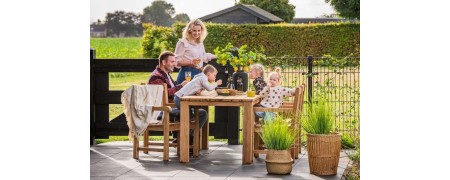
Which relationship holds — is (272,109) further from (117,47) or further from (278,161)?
(117,47)

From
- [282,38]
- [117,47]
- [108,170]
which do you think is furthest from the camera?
[117,47]

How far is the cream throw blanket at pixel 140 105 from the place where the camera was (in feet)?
25.3

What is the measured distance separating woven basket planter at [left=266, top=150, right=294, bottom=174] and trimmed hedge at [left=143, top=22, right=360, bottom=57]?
17.7 m

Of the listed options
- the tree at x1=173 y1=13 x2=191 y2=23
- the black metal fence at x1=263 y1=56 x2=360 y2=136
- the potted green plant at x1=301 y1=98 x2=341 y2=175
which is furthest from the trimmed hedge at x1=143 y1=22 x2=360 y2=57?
the potted green plant at x1=301 y1=98 x2=341 y2=175

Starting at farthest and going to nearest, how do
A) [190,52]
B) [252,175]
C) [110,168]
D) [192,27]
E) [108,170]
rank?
[190,52] → [192,27] → [110,168] → [108,170] → [252,175]

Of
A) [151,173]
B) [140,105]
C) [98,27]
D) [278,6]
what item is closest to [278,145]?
[151,173]

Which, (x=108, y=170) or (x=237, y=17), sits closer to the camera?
(x=108, y=170)

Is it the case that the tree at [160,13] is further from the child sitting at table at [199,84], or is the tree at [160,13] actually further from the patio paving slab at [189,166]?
the child sitting at table at [199,84]

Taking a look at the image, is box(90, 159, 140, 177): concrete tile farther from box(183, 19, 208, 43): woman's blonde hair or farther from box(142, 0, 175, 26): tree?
box(142, 0, 175, 26): tree

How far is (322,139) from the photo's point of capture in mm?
6797

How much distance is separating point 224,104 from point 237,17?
27.1 metres

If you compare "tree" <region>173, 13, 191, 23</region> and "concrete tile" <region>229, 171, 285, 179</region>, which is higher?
"tree" <region>173, 13, 191, 23</region>

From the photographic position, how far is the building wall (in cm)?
3444
